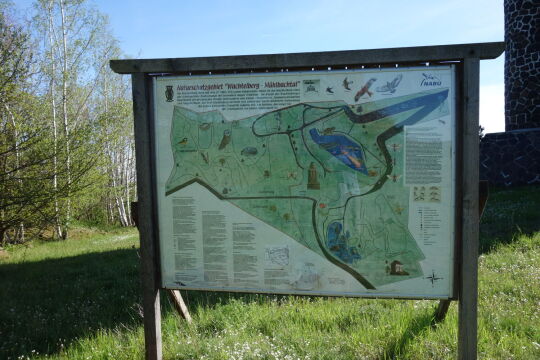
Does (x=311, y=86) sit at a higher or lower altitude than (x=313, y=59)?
lower

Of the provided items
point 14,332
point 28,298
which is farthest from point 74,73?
point 14,332

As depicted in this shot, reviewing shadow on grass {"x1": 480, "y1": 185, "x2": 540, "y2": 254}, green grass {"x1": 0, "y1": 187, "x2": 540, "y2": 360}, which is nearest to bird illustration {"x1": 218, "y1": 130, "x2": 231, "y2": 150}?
green grass {"x1": 0, "y1": 187, "x2": 540, "y2": 360}

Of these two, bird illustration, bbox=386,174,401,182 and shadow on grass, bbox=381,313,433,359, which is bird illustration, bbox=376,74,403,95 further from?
shadow on grass, bbox=381,313,433,359

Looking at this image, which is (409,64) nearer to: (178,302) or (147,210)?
(147,210)

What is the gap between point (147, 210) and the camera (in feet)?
10.0

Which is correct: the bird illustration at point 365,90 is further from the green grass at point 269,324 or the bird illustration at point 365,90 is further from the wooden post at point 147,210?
the green grass at point 269,324

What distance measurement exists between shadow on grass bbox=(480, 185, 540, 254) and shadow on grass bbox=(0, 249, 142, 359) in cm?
577

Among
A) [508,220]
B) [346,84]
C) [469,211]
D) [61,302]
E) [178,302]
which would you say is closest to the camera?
[469,211]

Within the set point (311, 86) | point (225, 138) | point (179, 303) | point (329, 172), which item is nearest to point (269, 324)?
point (179, 303)

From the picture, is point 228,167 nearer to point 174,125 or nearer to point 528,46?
point 174,125

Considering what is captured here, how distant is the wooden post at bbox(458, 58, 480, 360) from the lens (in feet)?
8.69

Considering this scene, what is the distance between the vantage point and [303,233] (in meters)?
2.90

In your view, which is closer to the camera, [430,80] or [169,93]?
[430,80]

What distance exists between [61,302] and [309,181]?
4.00 meters
